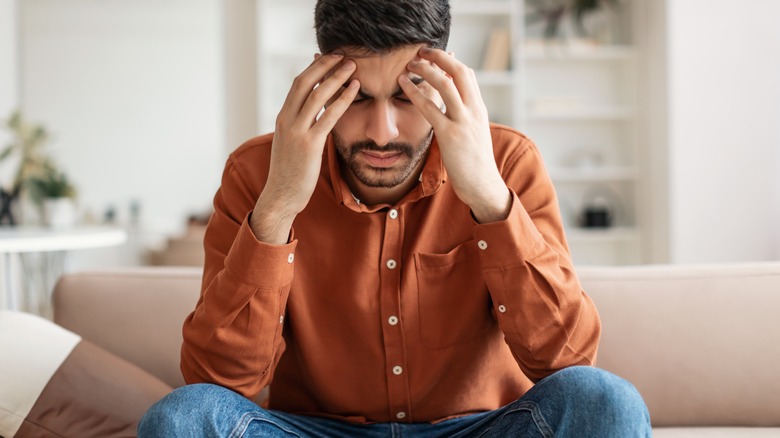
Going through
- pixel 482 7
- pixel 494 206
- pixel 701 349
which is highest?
pixel 482 7

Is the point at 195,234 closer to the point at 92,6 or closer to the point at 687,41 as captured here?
the point at 687,41

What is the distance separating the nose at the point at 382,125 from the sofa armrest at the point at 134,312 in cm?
69

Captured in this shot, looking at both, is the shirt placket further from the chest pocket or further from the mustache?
the mustache

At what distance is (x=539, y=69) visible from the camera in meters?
5.08

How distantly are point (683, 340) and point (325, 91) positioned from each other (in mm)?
919

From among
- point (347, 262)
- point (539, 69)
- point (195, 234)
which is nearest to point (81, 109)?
point (195, 234)

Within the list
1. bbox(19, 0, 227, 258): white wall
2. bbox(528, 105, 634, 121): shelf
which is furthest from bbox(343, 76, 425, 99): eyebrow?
bbox(19, 0, 227, 258): white wall

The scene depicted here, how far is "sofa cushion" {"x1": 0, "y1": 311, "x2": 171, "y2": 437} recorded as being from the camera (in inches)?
54.1

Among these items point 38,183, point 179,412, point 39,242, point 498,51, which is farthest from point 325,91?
point 498,51

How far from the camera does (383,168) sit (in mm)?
1292

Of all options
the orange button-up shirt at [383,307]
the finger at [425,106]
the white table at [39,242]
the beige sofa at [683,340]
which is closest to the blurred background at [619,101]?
the white table at [39,242]

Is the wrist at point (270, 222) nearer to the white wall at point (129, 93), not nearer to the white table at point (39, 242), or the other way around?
the white table at point (39, 242)

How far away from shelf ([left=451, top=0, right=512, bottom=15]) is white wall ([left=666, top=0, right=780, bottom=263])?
3.22 feet

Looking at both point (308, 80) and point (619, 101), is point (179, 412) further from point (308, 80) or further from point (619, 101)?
point (619, 101)
